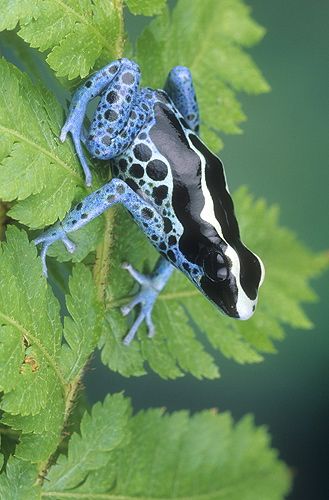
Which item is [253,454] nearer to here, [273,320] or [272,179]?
[273,320]

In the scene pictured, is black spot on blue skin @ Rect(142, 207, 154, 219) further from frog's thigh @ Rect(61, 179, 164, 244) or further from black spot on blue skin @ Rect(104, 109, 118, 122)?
black spot on blue skin @ Rect(104, 109, 118, 122)

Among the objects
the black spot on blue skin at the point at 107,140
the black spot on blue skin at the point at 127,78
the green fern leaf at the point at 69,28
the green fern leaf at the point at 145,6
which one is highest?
the green fern leaf at the point at 145,6

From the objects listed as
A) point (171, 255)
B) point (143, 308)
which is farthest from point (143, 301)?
point (171, 255)

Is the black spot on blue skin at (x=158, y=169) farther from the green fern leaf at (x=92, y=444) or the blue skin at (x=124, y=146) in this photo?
the green fern leaf at (x=92, y=444)

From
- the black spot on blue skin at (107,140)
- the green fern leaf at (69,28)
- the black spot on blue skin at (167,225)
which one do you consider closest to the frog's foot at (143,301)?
the black spot on blue skin at (167,225)

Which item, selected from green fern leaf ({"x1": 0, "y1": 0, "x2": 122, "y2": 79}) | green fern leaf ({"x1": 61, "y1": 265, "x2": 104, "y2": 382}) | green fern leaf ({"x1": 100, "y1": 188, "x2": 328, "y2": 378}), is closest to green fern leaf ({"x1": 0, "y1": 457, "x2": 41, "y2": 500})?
green fern leaf ({"x1": 61, "y1": 265, "x2": 104, "y2": 382})

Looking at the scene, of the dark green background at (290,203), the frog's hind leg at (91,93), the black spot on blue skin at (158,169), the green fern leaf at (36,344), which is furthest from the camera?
the dark green background at (290,203)
